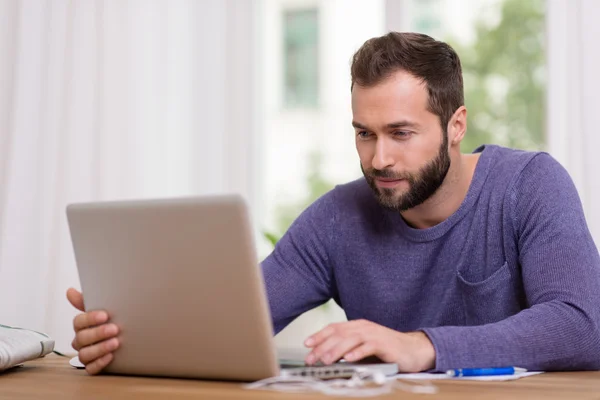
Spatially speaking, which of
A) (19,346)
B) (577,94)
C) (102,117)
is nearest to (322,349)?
(19,346)

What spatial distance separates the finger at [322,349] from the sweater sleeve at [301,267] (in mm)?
610

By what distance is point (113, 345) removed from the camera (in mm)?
1330

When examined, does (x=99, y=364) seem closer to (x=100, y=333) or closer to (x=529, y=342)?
(x=100, y=333)

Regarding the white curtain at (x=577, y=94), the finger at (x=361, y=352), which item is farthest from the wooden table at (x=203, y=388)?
the white curtain at (x=577, y=94)

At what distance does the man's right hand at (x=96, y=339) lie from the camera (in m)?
1.33

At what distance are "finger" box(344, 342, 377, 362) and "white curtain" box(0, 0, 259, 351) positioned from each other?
2.03 metres

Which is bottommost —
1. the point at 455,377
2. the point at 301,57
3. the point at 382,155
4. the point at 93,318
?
the point at 455,377

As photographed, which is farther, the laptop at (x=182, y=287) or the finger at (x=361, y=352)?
the finger at (x=361, y=352)

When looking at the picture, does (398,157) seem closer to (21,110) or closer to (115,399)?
(115,399)

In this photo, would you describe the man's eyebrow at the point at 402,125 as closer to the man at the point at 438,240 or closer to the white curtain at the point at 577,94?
the man at the point at 438,240

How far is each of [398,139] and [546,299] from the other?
0.45 m

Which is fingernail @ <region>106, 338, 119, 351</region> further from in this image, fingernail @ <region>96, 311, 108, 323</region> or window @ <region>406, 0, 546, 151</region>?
window @ <region>406, 0, 546, 151</region>

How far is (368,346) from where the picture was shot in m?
1.27

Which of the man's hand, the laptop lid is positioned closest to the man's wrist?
the man's hand
